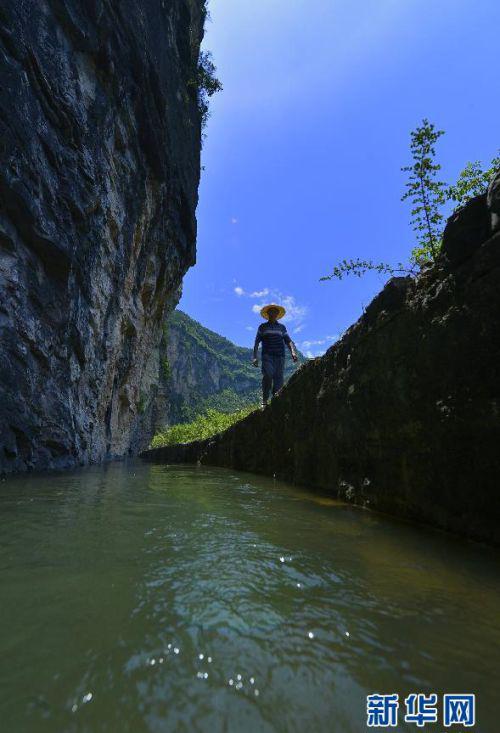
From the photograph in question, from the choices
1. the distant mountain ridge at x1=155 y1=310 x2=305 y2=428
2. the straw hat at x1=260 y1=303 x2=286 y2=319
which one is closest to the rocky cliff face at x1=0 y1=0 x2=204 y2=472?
the straw hat at x1=260 y1=303 x2=286 y2=319

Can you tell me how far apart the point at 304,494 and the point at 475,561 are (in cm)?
224

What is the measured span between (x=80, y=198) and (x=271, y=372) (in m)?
5.86

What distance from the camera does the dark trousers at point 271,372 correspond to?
7.80m

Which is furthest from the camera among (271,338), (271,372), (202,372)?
(202,372)

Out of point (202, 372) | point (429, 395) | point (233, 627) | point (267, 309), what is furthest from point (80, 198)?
point (202, 372)

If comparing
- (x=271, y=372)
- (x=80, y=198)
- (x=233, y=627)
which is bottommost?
(x=233, y=627)

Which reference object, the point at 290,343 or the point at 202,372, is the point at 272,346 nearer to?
the point at 290,343

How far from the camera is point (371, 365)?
354 centimetres

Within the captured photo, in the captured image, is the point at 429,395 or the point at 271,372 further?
the point at 271,372

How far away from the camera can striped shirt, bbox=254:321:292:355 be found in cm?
802

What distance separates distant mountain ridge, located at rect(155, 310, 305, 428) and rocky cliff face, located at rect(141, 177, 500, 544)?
50936 mm

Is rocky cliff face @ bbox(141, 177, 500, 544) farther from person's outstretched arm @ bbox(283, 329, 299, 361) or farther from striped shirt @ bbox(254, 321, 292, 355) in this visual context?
striped shirt @ bbox(254, 321, 292, 355)

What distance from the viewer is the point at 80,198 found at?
8.50 meters

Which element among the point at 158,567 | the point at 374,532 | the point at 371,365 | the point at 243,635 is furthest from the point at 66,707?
the point at 371,365
